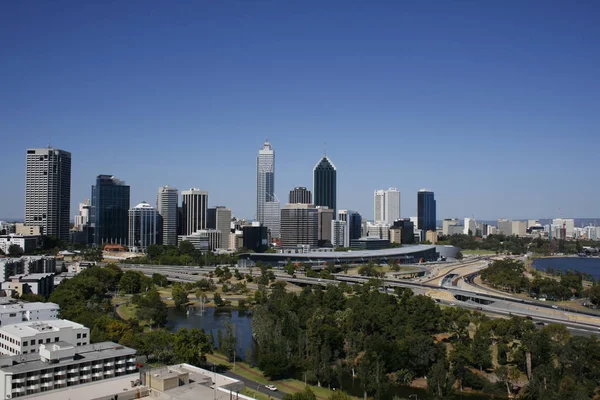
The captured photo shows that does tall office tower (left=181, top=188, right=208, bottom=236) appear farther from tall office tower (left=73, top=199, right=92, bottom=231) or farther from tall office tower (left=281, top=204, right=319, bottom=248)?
tall office tower (left=73, top=199, right=92, bottom=231)

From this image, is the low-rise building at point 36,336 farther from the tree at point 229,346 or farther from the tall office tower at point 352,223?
the tall office tower at point 352,223

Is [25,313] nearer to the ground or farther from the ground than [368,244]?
nearer to the ground

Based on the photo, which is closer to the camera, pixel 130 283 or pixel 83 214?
pixel 130 283

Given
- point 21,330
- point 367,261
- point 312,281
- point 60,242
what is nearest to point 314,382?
point 21,330

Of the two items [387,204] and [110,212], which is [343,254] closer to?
[110,212]

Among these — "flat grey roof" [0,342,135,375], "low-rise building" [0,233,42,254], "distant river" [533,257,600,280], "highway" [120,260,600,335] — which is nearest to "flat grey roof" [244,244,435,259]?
"highway" [120,260,600,335]

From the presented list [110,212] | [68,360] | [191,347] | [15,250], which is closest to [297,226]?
[110,212]

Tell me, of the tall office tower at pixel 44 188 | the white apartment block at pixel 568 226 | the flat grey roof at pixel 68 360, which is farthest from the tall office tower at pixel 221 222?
the white apartment block at pixel 568 226

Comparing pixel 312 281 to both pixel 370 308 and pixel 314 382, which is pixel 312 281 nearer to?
pixel 370 308
